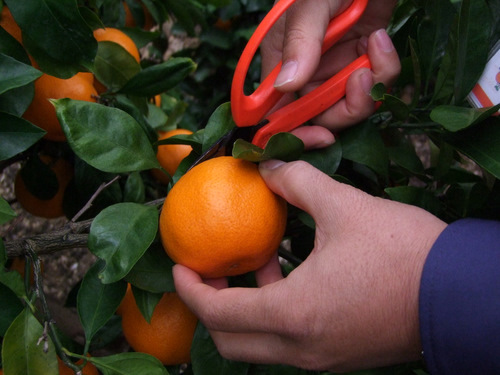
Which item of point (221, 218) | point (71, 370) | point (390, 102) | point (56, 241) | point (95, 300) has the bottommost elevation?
point (71, 370)

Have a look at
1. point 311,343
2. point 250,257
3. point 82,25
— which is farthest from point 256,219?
point 82,25

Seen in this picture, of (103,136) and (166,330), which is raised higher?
(103,136)

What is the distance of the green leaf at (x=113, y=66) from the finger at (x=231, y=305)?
18.5 inches

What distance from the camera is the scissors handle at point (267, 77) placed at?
2.33 feet

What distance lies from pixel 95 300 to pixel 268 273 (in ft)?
0.95

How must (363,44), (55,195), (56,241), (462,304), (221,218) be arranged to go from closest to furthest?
(462,304) → (221,218) → (56,241) → (363,44) → (55,195)

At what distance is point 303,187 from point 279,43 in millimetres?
426

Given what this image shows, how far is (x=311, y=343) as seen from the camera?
2.12ft

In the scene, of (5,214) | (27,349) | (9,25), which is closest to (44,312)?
(27,349)

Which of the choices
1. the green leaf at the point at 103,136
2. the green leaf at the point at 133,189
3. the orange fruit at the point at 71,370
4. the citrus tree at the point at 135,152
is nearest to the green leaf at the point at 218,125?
the citrus tree at the point at 135,152

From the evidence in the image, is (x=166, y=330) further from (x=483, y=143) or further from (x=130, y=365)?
(x=483, y=143)

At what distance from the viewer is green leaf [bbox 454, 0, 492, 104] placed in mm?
717

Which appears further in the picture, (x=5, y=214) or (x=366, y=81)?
(x=366, y=81)

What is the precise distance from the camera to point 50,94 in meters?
0.87
